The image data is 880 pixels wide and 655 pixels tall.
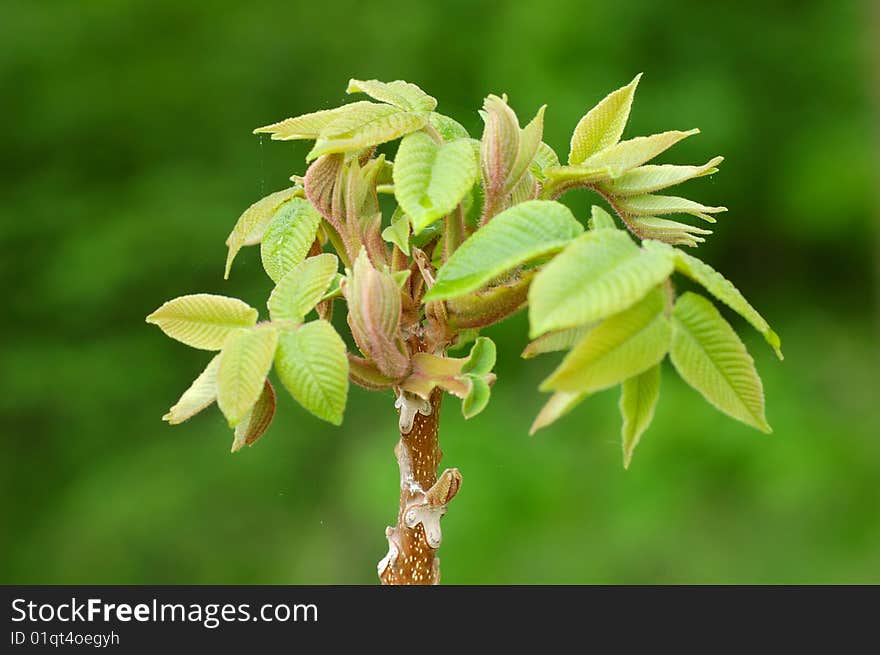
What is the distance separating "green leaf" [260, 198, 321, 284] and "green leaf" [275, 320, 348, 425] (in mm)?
94

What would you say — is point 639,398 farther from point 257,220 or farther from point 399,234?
point 257,220

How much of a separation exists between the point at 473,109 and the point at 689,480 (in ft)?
3.14

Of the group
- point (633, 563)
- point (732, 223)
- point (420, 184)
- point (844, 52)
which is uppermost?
point (844, 52)

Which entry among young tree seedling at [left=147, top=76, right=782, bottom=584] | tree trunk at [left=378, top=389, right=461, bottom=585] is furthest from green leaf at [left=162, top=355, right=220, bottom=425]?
tree trunk at [left=378, top=389, right=461, bottom=585]

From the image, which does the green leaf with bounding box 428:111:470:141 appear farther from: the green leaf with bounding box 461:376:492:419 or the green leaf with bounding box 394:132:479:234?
the green leaf with bounding box 461:376:492:419

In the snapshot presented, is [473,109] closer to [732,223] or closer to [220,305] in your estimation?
[732,223]

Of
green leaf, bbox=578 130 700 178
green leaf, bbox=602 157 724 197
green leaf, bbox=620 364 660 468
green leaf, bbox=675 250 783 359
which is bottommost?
green leaf, bbox=620 364 660 468

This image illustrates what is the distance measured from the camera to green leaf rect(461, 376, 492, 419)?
1.59ft

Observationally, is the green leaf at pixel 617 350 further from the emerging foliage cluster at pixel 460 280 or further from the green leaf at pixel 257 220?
the green leaf at pixel 257 220

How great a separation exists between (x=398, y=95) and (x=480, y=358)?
0.15 metres

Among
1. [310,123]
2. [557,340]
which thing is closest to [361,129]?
[310,123]

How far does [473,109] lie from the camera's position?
2.29m

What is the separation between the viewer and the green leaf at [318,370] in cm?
47

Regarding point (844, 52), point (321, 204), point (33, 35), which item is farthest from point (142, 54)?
point (321, 204)
